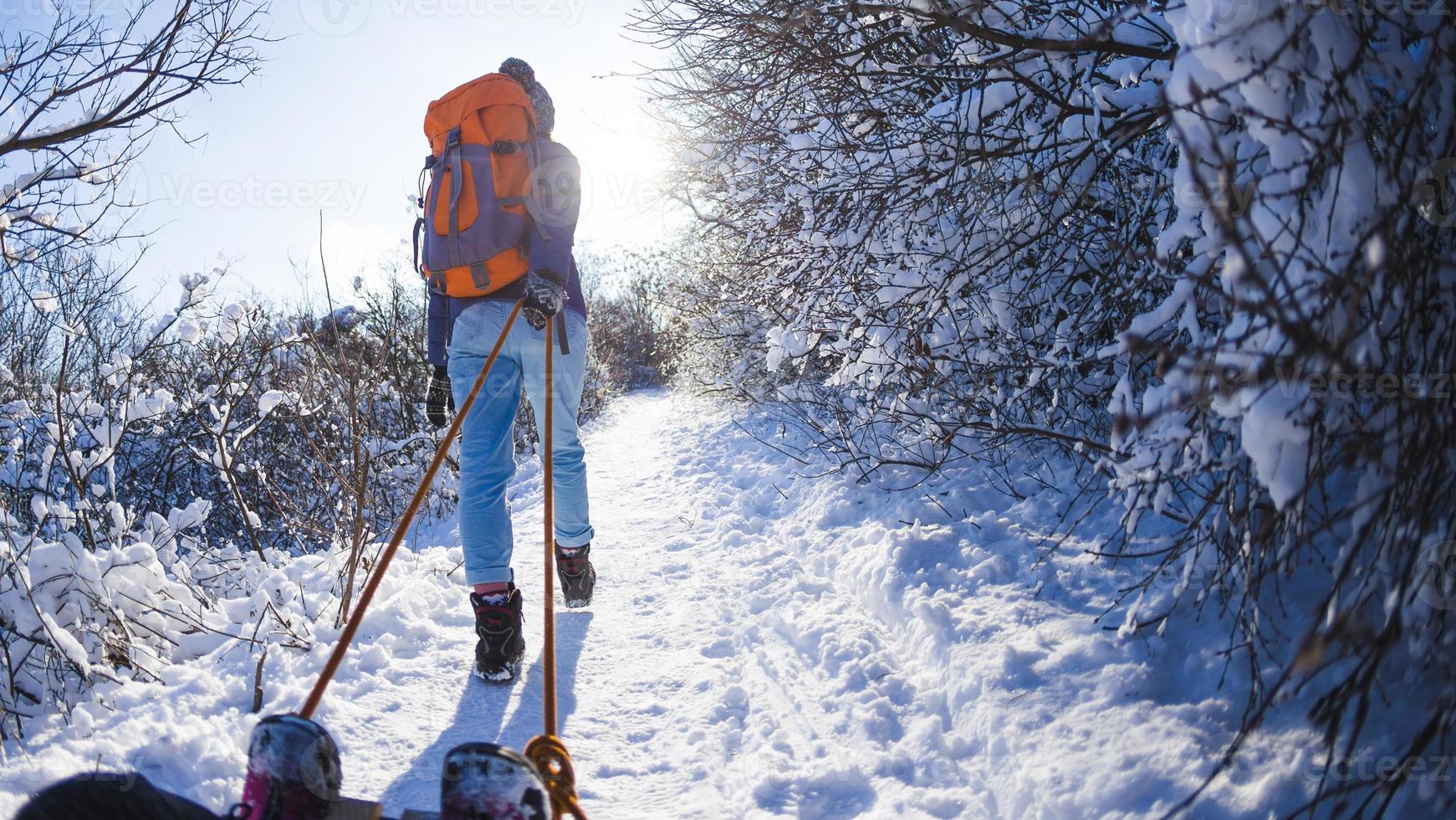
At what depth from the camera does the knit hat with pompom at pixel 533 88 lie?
2.76 m

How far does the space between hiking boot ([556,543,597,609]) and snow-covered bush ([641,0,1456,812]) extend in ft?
5.72

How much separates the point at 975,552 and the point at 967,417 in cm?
110

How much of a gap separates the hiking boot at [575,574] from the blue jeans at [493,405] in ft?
1.76

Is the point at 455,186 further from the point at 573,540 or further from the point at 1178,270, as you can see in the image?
the point at 1178,270

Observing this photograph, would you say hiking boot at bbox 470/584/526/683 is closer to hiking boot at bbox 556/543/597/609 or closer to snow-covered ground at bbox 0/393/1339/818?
snow-covered ground at bbox 0/393/1339/818

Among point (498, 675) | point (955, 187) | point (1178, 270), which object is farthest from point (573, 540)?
point (1178, 270)

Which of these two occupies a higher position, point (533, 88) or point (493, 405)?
point (533, 88)

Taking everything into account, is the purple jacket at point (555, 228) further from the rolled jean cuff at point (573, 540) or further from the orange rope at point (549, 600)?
the rolled jean cuff at point (573, 540)

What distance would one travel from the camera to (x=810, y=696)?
2258mm

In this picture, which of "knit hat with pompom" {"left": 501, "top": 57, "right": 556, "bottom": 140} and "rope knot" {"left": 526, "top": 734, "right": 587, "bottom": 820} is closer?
"rope knot" {"left": 526, "top": 734, "right": 587, "bottom": 820}

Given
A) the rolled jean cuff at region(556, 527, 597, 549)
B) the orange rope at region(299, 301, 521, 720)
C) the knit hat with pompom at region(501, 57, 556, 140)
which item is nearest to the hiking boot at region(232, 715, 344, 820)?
the orange rope at region(299, 301, 521, 720)

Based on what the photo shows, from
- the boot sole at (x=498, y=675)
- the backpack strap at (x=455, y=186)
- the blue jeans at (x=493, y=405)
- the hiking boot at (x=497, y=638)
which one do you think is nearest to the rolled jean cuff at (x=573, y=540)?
the blue jeans at (x=493, y=405)

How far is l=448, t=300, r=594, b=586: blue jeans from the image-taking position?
2447 mm

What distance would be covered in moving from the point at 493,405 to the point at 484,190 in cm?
79
